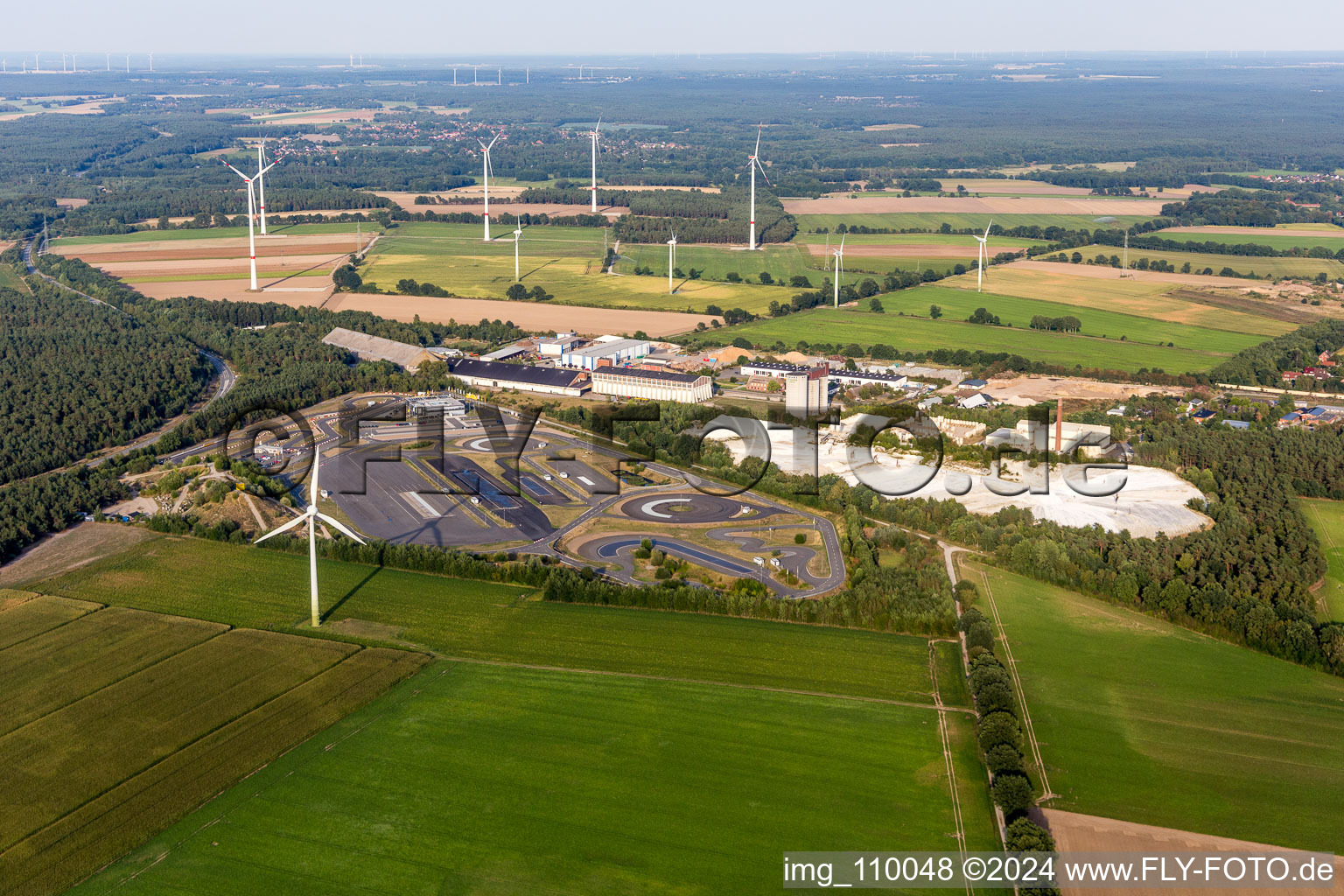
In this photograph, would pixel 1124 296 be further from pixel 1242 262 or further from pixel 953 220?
pixel 953 220

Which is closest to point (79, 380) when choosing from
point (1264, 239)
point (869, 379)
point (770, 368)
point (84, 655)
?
point (84, 655)

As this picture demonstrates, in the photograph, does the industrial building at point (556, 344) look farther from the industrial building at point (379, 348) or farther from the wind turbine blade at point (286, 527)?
the wind turbine blade at point (286, 527)

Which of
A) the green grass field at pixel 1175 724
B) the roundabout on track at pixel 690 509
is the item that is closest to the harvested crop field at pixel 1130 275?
the roundabout on track at pixel 690 509

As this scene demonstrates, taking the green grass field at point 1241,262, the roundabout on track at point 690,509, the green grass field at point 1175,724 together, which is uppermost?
the green grass field at point 1241,262

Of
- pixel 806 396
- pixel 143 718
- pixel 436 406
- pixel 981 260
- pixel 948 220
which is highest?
pixel 948 220

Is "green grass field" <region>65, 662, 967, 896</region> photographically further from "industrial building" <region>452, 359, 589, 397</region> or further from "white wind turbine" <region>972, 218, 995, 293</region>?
"white wind turbine" <region>972, 218, 995, 293</region>

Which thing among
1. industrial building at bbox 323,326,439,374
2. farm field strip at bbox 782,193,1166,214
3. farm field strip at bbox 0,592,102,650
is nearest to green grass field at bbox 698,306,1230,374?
industrial building at bbox 323,326,439,374
